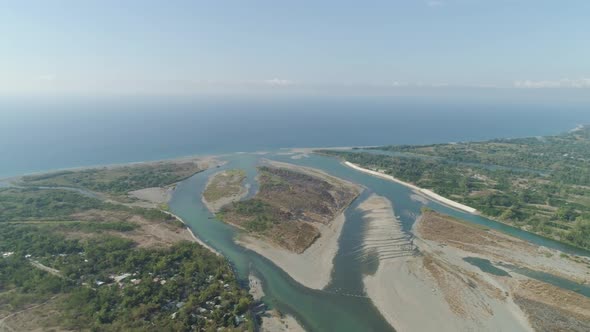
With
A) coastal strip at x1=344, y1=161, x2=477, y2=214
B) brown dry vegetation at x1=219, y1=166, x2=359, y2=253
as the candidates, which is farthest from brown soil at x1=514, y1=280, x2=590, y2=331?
brown dry vegetation at x1=219, y1=166, x2=359, y2=253

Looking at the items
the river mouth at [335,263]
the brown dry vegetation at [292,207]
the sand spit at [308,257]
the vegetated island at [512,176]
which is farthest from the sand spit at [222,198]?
the vegetated island at [512,176]

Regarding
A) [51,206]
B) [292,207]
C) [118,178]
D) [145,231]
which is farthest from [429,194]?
[51,206]

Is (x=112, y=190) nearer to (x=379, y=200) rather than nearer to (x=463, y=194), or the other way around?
(x=379, y=200)

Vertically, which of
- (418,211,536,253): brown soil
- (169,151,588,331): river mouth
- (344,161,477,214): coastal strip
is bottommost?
(169,151,588,331): river mouth

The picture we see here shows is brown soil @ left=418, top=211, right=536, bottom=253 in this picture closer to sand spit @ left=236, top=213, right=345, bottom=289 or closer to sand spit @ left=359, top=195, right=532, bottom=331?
sand spit @ left=359, top=195, right=532, bottom=331

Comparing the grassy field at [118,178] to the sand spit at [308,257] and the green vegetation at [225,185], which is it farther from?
the sand spit at [308,257]
